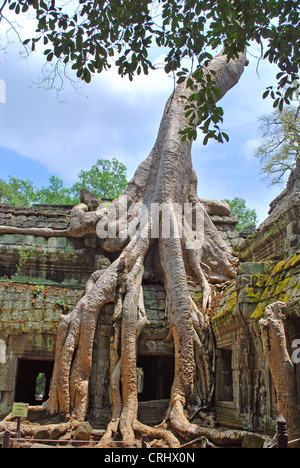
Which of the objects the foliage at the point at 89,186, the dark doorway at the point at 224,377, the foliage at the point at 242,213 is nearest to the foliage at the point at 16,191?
the foliage at the point at 89,186

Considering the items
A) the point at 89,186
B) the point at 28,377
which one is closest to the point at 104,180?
the point at 89,186

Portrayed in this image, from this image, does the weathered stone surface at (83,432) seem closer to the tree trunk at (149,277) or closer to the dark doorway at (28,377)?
the tree trunk at (149,277)

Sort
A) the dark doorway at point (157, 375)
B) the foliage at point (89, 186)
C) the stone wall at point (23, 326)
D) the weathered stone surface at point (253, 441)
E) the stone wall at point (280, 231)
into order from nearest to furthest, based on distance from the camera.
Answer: the weathered stone surface at point (253, 441) < the stone wall at point (280, 231) < the stone wall at point (23, 326) < the dark doorway at point (157, 375) < the foliage at point (89, 186)

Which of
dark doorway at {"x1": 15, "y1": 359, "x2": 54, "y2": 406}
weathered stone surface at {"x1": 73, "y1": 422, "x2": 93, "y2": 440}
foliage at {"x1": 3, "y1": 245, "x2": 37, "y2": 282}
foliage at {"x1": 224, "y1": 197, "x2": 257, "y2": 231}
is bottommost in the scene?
weathered stone surface at {"x1": 73, "y1": 422, "x2": 93, "y2": 440}

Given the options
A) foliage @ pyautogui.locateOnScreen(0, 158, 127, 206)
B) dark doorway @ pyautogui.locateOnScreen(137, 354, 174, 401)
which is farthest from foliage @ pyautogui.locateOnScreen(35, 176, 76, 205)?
dark doorway @ pyautogui.locateOnScreen(137, 354, 174, 401)

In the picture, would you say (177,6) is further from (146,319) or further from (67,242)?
(67,242)

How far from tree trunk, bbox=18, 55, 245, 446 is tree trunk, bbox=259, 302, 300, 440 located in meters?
1.82

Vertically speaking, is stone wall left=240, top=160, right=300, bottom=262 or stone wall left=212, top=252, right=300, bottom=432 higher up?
stone wall left=240, top=160, right=300, bottom=262

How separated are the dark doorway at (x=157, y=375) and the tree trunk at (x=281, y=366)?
501 centimetres

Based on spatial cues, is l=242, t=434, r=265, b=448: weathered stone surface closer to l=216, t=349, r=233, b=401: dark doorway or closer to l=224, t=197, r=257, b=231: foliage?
l=216, t=349, r=233, b=401: dark doorway

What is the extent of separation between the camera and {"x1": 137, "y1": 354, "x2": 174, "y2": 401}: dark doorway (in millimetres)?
9398

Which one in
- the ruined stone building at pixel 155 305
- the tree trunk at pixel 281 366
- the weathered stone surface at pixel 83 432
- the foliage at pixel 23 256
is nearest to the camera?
the tree trunk at pixel 281 366

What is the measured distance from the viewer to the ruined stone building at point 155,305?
5.05 m

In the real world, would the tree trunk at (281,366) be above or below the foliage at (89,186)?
below
